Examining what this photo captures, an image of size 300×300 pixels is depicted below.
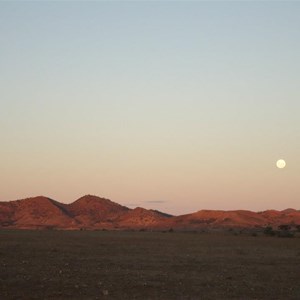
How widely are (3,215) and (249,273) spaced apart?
13150 cm

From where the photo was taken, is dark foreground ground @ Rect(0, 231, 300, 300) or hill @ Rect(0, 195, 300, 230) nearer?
dark foreground ground @ Rect(0, 231, 300, 300)

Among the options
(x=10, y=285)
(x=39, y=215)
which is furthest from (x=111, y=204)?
(x=10, y=285)

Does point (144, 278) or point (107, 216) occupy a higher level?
point (107, 216)

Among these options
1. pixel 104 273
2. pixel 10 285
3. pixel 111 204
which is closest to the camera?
pixel 10 285

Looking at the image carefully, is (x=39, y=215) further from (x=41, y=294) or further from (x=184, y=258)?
(x=41, y=294)

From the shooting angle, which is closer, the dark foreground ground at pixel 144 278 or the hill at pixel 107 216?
the dark foreground ground at pixel 144 278

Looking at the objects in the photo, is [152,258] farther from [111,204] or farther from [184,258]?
[111,204]

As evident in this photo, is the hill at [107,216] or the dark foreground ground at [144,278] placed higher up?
the hill at [107,216]

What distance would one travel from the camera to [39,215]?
5600 inches

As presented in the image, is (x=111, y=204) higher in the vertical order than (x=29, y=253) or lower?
higher

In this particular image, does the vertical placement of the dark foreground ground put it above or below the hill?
below

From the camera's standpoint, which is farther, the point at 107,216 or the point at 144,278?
the point at 107,216

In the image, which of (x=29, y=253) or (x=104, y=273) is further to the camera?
(x=29, y=253)

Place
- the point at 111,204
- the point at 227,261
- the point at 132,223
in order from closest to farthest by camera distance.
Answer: the point at 227,261 < the point at 132,223 < the point at 111,204
